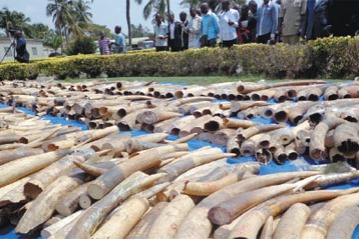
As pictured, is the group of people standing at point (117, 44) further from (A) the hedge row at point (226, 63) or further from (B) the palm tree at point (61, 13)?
(B) the palm tree at point (61, 13)

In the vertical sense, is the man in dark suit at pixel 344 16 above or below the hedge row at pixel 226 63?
above

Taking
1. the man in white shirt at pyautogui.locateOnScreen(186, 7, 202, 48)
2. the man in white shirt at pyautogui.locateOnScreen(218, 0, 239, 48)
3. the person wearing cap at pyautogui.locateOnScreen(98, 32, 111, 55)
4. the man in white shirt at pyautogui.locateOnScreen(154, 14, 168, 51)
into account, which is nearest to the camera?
the man in white shirt at pyautogui.locateOnScreen(218, 0, 239, 48)

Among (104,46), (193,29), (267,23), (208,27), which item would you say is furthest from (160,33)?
(267,23)

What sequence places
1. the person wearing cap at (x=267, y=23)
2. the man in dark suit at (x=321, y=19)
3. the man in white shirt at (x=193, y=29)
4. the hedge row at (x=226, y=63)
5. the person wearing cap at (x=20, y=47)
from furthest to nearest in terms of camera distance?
1. the person wearing cap at (x=20, y=47)
2. the man in white shirt at (x=193, y=29)
3. the person wearing cap at (x=267, y=23)
4. the man in dark suit at (x=321, y=19)
5. the hedge row at (x=226, y=63)

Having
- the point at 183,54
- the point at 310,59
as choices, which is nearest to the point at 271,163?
the point at 310,59

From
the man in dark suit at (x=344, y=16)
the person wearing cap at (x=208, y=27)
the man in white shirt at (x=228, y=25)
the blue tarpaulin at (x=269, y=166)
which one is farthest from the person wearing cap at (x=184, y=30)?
the blue tarpaulin at (x=269, y=166)

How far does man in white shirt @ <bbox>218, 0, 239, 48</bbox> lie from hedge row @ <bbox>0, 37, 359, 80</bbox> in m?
0.55

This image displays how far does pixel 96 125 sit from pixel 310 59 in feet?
20.7

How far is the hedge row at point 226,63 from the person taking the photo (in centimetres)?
944

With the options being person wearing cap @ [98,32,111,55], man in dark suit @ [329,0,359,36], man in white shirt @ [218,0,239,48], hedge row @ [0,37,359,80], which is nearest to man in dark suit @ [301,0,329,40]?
man in dark suit @ [329,0,359,36]

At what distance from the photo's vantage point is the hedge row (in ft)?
31.0

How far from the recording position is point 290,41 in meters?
11.4

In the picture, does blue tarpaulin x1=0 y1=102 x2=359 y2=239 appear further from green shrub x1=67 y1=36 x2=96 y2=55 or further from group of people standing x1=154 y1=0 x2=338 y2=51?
green shrub x1=67 y1=36 x2=96 y2=55

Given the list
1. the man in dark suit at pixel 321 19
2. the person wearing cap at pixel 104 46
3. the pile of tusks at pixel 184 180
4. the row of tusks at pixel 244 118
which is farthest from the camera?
the person wearing cap at pixel 104 46
